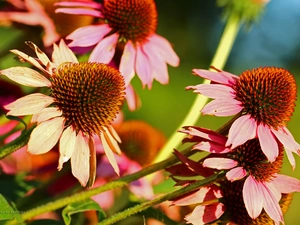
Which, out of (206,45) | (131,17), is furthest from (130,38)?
(206,45)

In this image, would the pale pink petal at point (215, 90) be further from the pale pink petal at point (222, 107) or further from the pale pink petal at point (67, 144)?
the pale pink petal at point (67, 144)

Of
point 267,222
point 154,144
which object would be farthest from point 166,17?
point 267,222

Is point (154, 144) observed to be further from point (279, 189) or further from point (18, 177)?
point (279, 189)

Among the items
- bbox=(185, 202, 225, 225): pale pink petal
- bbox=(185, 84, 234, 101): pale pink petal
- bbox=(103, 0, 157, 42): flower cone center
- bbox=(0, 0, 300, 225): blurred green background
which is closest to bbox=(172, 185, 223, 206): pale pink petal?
bbox=(185, 202, 225, 225): pale pink petal

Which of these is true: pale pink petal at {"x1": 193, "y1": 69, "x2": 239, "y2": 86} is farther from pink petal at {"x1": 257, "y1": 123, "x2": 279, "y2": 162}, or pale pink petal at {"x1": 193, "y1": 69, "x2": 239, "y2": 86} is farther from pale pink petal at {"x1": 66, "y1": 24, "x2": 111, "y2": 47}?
pale pink petal at {"x1": 66, "y1": 24, "x2": 111, "y2": 47}

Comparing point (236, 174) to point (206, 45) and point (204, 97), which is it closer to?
point (204, 97)

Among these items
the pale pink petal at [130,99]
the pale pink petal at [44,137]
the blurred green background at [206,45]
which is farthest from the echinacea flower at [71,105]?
the blurred green background at [206,45]

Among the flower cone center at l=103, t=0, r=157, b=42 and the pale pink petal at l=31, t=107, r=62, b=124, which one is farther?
the flower cone center at l=103, t=0, r=157, b=42

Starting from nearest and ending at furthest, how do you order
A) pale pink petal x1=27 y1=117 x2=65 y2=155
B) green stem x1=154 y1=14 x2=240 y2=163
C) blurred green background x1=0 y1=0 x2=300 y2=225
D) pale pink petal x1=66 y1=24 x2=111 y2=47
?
pale pink petal x1=27 y1=117 x2=65 y2=155, pale pink petal x1=66 y1=24 x2=111 y2=47, green stem x1=154 y1=14 x2=240 y2=163, blurred green background x1=0 y1=0 x2=300 y2=225
